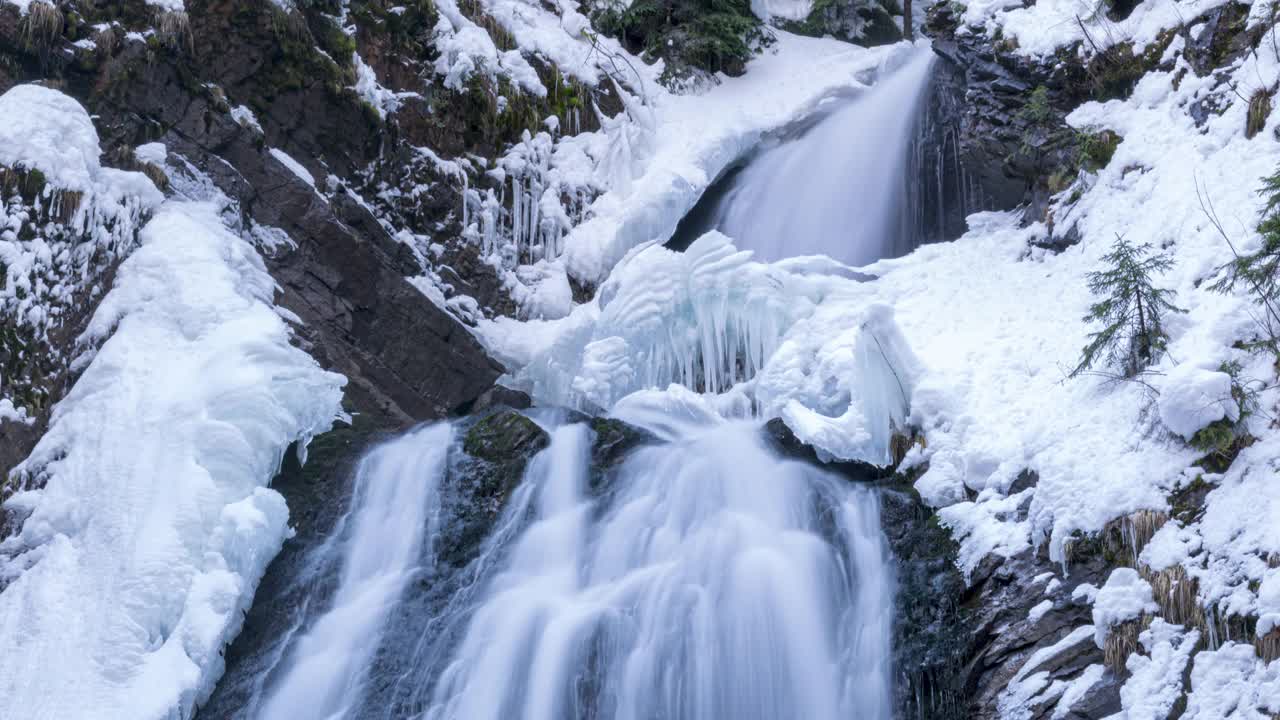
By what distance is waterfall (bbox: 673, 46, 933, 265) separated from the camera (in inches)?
444

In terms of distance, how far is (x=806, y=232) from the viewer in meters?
11.6

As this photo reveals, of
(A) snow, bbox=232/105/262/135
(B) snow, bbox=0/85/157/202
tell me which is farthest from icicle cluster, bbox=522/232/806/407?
(B) snow, bbox=0/85/157/202

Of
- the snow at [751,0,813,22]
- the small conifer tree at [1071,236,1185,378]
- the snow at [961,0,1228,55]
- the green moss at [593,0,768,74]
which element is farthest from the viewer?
the snow at [751,0,813,22]

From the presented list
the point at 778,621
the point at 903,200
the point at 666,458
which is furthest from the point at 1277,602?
the point at 903,200

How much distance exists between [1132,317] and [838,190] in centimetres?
599

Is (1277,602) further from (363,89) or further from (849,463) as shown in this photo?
(363,89)

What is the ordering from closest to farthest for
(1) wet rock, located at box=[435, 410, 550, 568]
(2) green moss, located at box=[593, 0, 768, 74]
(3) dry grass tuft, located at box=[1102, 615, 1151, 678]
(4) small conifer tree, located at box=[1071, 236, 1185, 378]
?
Answer: (3) dry grass tuft, located at box=[1102, 615, 1151, 678]
(4) small conifer tree, located at box=[1071, 236, 1185, 378]
(1) wet rock, located at box=[435, 410, 550, 568]
(2) green moss, located at box=[593, 0, 768, 74]

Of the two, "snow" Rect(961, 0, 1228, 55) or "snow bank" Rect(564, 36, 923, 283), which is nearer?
"snow" Rect(961, 0, 1228, 55)

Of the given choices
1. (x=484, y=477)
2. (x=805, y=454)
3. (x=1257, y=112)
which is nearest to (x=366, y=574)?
(x=484, y=477)

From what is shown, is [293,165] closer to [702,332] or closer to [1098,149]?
[702,332]

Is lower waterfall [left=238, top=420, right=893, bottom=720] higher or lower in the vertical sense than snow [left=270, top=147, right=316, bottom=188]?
lower

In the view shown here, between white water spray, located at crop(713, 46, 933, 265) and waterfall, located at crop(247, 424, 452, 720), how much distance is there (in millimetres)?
5003

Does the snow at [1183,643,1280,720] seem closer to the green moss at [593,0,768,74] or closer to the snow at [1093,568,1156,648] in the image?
the snow at [1093,568,1156,648]

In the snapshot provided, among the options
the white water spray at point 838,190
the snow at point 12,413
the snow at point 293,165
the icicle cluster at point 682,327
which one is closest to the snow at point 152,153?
the snow at point 293,165
